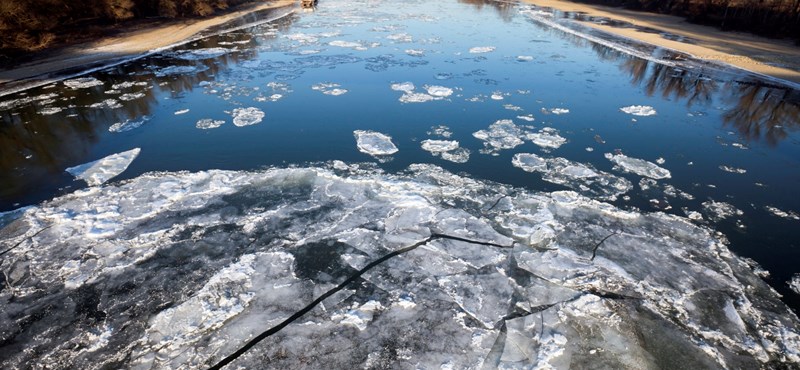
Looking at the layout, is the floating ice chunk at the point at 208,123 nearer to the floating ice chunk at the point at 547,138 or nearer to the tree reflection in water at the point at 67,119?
the tree reflection in water at the point at 67,119

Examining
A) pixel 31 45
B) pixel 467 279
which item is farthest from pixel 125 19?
pixel 467 279

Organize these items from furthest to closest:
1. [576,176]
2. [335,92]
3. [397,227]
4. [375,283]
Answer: [335,92] < [576,176] < [397,227] < [375,283]

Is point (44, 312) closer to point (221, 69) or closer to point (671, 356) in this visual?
point (671, 356)

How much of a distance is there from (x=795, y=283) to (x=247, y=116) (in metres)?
8.33

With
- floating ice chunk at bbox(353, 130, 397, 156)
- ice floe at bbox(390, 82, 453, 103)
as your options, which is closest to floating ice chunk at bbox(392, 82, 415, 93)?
ice floe at bbox(390, 82, 453, 103)

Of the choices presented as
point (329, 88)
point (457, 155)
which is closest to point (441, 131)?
point (457, 155)

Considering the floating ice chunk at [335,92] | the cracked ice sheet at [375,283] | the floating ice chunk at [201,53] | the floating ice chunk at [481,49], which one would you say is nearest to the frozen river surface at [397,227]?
the cracked ice sheet at [375,283]

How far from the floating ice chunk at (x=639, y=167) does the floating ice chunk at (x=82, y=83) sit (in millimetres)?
11760

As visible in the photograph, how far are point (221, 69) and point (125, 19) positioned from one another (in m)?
9.20

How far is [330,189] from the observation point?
517 centimetres

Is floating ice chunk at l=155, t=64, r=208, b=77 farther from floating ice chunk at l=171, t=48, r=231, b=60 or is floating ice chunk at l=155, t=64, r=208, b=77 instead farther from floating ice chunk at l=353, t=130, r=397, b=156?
floating ice chunk at l=353, t=130, r=397, b=156

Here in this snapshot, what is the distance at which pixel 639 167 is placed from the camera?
586 centimetres

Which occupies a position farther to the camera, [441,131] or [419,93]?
[419,93]

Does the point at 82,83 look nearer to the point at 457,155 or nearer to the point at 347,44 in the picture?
the point at 347,44
